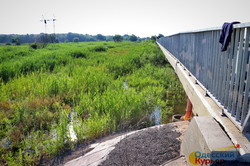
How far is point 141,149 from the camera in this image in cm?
308

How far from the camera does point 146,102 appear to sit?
5.52 metres

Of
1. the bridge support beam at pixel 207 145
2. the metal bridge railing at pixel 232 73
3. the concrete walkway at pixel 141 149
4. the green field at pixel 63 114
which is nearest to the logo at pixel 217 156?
the bridge support beam at pixel 207 145

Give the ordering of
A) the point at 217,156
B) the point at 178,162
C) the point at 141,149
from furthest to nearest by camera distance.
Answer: the point at 141,149, the point at 178,162, the point at 217,156

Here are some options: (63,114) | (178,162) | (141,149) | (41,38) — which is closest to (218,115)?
(178,162)

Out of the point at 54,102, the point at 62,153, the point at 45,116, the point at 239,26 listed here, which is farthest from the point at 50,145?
the point at 239,26

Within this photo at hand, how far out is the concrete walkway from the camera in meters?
2.87

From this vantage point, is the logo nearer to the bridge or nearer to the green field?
the bridge

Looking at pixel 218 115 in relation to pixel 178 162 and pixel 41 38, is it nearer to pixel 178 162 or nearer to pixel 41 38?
pixel 178 162

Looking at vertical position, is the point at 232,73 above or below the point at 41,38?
below

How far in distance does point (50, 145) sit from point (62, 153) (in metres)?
0.29

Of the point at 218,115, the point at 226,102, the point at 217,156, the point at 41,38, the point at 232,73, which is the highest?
the point at 41,38

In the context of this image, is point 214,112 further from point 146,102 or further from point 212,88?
Answer: point 146,102

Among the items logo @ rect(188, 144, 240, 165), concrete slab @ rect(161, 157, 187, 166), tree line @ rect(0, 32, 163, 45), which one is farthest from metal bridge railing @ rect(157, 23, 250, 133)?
tree line @ rect(0, 32, 163, 45)

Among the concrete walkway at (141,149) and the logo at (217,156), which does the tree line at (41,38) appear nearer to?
the concrete walkway at (141,149)
